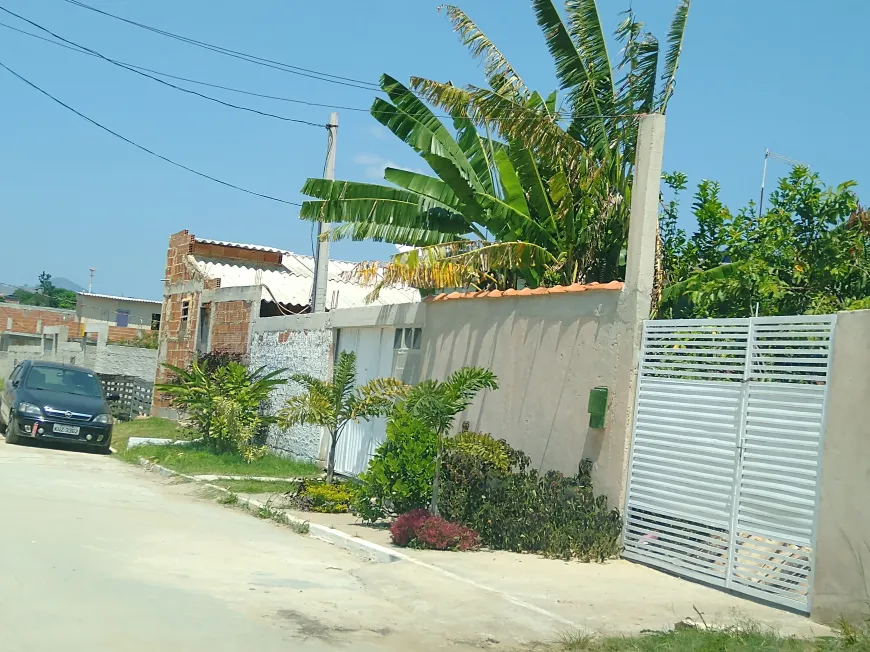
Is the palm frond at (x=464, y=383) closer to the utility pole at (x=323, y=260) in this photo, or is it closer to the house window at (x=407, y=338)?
the house window at (x=407, y=338)

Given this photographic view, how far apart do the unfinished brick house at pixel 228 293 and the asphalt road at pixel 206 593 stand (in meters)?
10.2

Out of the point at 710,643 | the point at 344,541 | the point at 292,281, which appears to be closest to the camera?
the point at 710,643

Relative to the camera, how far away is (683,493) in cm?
927

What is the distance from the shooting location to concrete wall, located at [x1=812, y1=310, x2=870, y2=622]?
7.29 meters

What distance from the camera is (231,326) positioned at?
22.1 meters

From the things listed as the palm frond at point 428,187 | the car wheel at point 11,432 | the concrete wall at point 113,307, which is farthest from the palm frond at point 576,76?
the concrete wall at point 113,307

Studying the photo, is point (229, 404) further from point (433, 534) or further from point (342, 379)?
point (433, 534)

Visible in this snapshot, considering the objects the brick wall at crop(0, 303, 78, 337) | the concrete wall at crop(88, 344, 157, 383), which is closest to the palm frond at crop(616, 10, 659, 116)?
the concrete wall at crop(88, 344, 157, 383)

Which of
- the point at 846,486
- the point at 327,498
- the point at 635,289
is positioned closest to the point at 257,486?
the point at 327,498

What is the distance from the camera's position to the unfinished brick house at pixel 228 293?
21.7 meters

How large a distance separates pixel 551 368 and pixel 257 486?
571cm

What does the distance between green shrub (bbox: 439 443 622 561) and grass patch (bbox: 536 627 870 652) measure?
311cm

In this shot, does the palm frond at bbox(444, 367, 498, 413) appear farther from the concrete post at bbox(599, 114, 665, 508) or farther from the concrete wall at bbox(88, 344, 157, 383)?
the concrete wall at bbox(88, 344, 157, 383)

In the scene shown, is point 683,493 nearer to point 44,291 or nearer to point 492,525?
point 492,525
